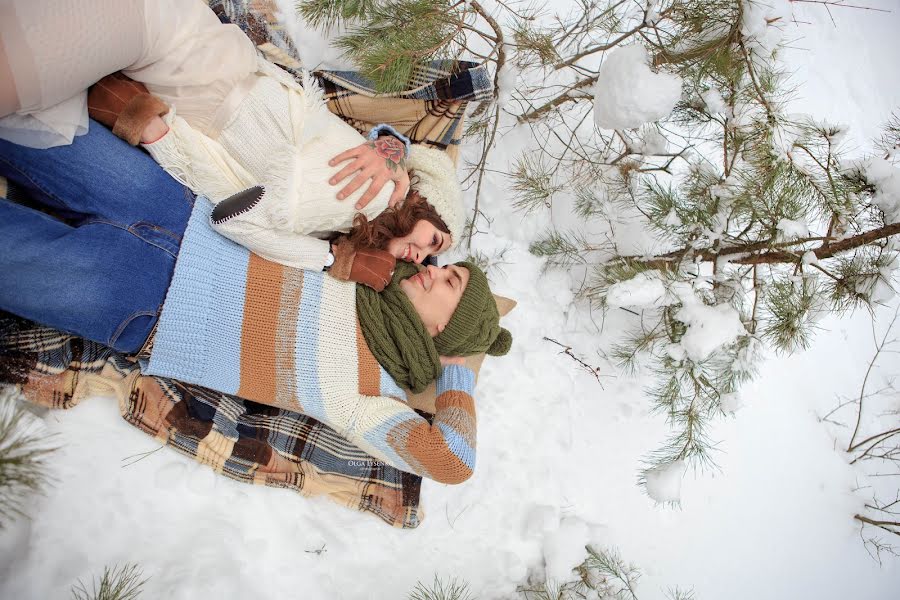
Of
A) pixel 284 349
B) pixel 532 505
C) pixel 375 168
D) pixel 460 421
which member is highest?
pixel 375 168

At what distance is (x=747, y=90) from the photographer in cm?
160

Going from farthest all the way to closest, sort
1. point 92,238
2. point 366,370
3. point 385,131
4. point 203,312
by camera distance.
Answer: point 385,131 < point 366,370 < point 203,312 < point 92,238

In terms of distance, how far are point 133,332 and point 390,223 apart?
29.4 inches

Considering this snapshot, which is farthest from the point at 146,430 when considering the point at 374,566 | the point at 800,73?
the point at 800,73

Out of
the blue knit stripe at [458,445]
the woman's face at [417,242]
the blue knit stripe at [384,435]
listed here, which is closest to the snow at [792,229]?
the woman's face at [417,242]

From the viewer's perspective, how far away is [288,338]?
56.2 inches

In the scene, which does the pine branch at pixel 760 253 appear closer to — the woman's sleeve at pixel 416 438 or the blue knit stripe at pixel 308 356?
the woman's sleeve at pixel 416 438

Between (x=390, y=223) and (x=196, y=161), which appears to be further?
(x=390, y=223)

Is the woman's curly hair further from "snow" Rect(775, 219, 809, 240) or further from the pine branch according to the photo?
"snow" Rect(775, 219, 809, 240)

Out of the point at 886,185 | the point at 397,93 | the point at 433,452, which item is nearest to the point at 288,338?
the point at 433,452

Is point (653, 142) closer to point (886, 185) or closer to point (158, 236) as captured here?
point (886, 185)

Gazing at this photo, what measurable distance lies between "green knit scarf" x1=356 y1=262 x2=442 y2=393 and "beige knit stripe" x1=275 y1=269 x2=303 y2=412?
7.1 inches

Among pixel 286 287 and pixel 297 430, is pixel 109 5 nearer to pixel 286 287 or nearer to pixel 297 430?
pixel 286 287

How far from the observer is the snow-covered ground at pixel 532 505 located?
1360 mm
